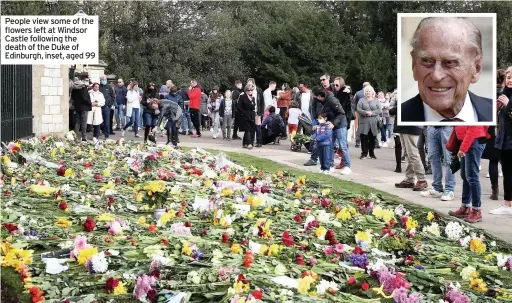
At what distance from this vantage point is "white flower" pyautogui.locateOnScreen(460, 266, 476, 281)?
620 cm

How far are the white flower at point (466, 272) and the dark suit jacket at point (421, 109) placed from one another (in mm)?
1270

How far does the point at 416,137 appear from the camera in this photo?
1323 cm

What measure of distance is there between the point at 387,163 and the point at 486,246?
1010 cm

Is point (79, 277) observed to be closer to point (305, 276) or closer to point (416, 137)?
point (305, 276)

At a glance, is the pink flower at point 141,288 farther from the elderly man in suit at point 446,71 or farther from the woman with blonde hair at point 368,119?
the woman with blonde hair at point 368,119

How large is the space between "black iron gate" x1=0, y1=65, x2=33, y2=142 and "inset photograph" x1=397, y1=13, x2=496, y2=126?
9.30m

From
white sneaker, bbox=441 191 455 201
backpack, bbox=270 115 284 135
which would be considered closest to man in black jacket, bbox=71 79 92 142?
backpack, bbox=270 115 284 135

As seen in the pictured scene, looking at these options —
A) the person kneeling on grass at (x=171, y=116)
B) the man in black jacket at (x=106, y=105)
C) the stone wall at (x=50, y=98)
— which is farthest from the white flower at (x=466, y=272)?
the man in black jacket at (x=106, y=105)

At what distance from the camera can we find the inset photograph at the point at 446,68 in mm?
6203

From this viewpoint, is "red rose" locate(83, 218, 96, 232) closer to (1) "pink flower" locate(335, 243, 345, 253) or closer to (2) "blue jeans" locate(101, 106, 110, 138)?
(1) "pink flower" locate(335, 243, 345, 253)

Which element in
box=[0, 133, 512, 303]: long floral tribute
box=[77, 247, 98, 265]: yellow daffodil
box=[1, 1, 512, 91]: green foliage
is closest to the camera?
box=[0, 133, 512, 303]: long floral tribute

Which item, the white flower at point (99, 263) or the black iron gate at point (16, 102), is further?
the black iron gate at point (16, 102)

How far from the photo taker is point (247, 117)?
20906 mm

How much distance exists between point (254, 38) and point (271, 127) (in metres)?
31.2
